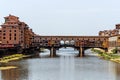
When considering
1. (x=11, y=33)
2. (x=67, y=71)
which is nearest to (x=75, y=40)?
(x=11, y=33)

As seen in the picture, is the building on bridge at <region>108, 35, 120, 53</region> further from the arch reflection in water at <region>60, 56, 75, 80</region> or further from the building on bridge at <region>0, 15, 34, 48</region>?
the arch reflection in water at <region>60, 56, 75, 80</region>

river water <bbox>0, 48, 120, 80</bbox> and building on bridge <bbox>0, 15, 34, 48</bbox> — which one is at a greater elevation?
building on bridge <bbox>0, 15, 34, 48</bbox>

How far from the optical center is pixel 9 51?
11512 cm

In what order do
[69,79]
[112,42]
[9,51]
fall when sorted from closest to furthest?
[69,79], [9,51], [112,42]

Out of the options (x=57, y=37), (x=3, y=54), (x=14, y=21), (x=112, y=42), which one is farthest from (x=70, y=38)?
(x=3, y=54)

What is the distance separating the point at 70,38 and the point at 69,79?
378 ft

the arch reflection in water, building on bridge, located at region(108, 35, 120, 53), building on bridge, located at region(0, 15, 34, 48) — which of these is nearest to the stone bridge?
building on bridge, located at region(108, 35, 120, 53)

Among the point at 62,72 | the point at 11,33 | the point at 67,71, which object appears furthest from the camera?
the point at 11,33

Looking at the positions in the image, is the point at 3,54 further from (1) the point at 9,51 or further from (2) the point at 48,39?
(2) the point at 48,39

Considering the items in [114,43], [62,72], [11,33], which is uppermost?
[11,33]

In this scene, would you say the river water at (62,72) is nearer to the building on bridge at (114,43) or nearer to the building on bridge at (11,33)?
the building on bridge at (11,33)

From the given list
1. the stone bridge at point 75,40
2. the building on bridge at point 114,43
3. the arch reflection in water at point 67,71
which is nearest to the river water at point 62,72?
the arch reflection in water at point 67,71

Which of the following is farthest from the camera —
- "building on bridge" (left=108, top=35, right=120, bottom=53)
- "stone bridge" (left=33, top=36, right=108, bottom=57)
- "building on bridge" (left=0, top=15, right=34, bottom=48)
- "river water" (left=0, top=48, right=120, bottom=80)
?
"stone bridge" (left=33, top=36, right=108, bottom=57)

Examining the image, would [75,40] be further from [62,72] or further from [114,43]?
[62,72]
